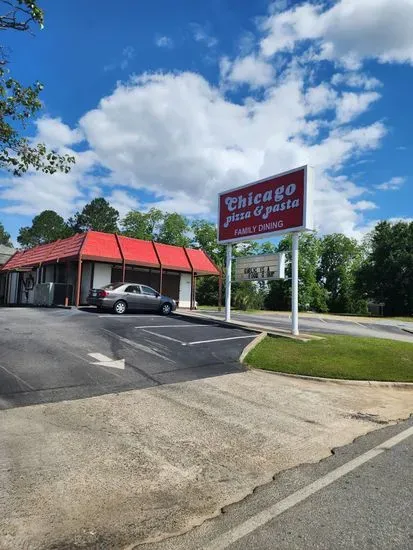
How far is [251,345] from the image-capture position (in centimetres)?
1398

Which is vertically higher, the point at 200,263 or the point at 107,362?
the point at 200,263

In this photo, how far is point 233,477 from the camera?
4.87 metres

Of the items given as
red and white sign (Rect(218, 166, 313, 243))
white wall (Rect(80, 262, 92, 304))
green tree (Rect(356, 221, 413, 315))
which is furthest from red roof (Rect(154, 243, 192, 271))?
green tree (Rect(356, 221, 413, 315))

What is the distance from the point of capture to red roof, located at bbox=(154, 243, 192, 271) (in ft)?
97.0

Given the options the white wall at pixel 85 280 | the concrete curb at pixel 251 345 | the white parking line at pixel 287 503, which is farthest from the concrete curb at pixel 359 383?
the white wall at pixel 85 280

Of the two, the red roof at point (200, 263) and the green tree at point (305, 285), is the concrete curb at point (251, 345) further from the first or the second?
the green tree at point (305, 285)

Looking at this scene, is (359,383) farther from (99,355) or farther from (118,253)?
(118,253)

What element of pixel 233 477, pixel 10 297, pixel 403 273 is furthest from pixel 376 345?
pixel 403 273

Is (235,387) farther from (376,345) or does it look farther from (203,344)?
(376,345)

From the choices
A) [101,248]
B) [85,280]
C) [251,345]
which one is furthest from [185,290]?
[251,345]

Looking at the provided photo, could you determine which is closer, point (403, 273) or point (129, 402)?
point (129, 402)

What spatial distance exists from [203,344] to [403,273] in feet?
135

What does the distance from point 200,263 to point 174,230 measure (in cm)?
3787

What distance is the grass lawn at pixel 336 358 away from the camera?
11172mm
